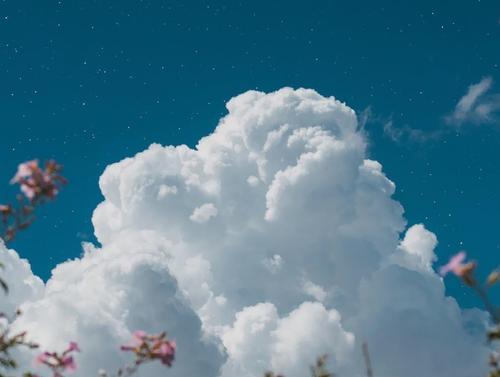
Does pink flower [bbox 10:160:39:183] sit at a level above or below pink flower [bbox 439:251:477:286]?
above

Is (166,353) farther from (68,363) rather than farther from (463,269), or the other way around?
(463,269)

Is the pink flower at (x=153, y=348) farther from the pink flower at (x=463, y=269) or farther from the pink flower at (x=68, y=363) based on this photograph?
the pink flower at (x=463, y=269)

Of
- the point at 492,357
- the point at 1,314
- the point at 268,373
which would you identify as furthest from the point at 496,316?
the point at 1,314

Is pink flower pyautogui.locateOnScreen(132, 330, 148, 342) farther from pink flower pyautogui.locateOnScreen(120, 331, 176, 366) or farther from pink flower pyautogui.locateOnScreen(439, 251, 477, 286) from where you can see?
pink flower pyautogui.locateOnScreen(439, 251, 477, 286)

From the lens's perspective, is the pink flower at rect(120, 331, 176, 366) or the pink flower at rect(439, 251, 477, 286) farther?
the pink flower at rect(120, 331, 176, 366)

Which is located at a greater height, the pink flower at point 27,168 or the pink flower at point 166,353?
the pink flower at point 27,168

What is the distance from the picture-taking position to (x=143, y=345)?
Result: 791 centimetres

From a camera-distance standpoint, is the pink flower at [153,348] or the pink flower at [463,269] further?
the pink flower at [153,348]

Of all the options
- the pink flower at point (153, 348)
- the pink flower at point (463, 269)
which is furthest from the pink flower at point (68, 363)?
the pink flower at point (463, 269)

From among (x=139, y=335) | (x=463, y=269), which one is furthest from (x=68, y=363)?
(x=463, y=269)

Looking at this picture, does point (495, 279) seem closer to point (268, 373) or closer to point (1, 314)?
point (268, 373)

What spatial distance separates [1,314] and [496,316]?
27.1 ft

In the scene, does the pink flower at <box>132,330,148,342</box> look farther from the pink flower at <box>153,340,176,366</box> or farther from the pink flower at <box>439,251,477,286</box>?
the pink flower at <box>439,251,477,286</box>

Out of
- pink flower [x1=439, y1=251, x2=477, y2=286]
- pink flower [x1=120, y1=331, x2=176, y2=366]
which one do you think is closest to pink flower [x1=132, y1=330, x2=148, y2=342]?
pink flower [x1=120, y1=331, x2=176, y2=366]
